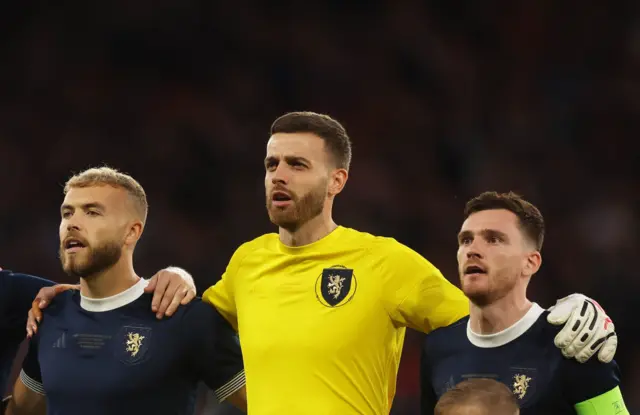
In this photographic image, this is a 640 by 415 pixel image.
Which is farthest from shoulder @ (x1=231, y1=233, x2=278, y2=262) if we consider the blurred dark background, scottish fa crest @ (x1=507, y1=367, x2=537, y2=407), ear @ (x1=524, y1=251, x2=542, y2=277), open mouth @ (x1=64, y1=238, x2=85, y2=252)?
the blurred dark background

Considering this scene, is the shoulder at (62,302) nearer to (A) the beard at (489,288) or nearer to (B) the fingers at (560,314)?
(A) the beard at (489,288)

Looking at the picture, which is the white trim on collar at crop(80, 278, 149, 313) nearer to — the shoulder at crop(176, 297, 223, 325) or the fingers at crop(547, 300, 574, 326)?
the shoulder at crop(176, 297, 223, 325)

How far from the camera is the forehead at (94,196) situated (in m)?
4.30

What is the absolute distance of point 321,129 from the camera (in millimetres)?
4098

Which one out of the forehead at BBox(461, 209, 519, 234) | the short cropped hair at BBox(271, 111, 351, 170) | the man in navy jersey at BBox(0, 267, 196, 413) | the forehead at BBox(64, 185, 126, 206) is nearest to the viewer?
the forehead at BBox(461, 209, 519, 234)

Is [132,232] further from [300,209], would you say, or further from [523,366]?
[523,366]

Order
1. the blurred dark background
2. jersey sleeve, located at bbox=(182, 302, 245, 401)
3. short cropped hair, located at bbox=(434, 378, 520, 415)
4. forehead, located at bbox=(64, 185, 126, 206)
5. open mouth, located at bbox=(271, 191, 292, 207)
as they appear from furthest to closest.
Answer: the blurred dark background
forehead, located at bbox=(64, 185, 126, 206)
jersey sleeve, located at bbox=(182, 302, 245, 401)
open mouth, located at bbox=(271, 191, 292, 207)
short cropped hair, located at bbox=(434, 378, 520, 415)

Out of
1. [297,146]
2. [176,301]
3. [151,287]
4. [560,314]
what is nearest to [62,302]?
[151,287]

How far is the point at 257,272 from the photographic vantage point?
4168 mm

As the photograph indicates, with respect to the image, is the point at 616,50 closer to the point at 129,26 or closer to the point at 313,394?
the point at 129,26

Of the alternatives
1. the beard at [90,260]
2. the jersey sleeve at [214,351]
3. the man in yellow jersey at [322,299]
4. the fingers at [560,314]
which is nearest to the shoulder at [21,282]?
the beard at [90,260]

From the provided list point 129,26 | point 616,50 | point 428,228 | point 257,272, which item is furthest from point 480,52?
point 257,272

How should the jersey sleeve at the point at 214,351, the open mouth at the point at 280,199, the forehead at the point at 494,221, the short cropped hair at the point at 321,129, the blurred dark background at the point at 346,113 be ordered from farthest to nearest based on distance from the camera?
the blurred dark background at the point at 346,113, the jersey sleeve at the point at 214,351, the short cropped hair at the point at 321,129, the open mouth at the point at 280,199, the forehead at the point at 494,221

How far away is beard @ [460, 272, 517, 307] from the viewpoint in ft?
12.3
